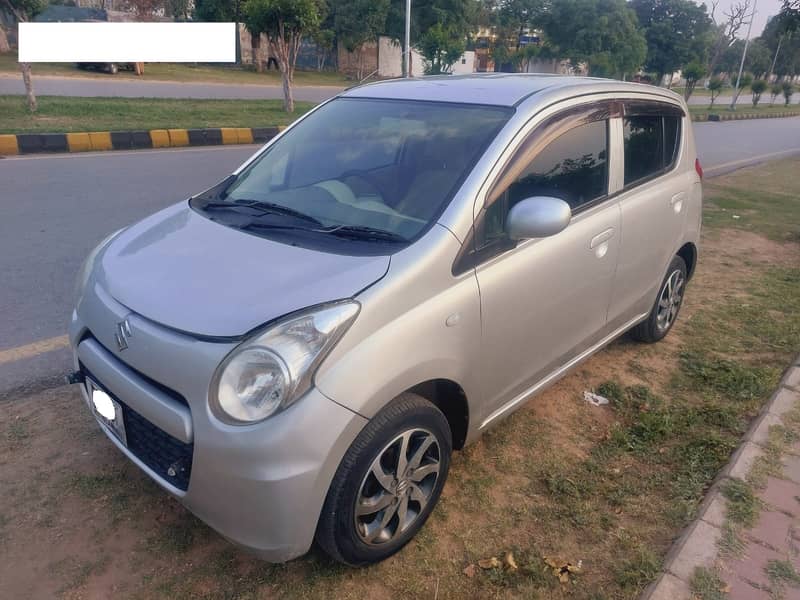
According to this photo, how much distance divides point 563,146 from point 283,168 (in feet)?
4.38

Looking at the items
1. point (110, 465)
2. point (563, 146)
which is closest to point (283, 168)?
point (563, 146)

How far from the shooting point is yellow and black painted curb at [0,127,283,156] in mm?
9352

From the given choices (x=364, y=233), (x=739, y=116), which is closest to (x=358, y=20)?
(x=739, y=116)

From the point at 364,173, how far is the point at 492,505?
1.54m

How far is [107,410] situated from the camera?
2197mm

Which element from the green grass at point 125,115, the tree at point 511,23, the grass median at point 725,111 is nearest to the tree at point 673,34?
the tree at point 511,23

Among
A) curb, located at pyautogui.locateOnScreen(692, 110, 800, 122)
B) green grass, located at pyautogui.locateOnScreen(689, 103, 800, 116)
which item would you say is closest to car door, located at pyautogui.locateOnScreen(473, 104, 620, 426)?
curb, located at pyautogui.locateOnScreen(692, 110, 800, 122)

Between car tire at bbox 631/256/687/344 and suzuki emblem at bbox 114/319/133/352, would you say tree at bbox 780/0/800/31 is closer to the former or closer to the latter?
car tire at bbox 631/256/687/344

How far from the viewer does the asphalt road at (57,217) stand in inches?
138

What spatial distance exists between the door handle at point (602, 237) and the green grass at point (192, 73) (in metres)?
22.9

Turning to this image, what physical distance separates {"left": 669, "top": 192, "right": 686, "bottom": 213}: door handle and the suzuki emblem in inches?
120

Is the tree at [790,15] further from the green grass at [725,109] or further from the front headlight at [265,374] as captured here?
the green grass at [725,109]

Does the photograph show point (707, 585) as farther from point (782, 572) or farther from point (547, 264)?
point (547, 264)

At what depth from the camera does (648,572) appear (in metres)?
2.21
